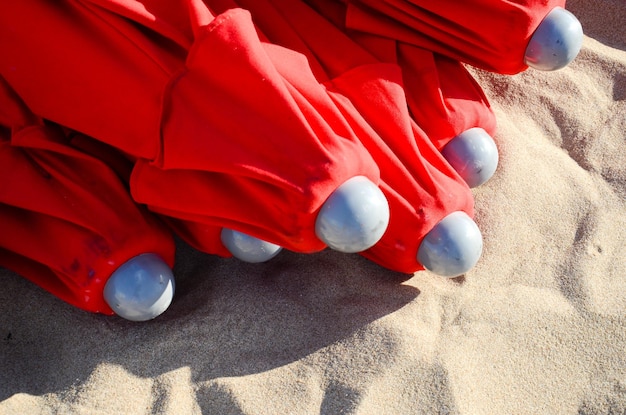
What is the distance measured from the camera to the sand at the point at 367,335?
4.58 feet

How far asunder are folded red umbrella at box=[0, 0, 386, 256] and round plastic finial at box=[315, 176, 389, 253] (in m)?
0.02

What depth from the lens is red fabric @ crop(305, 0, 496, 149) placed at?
1.53 metres

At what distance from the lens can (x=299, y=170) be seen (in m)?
1.25

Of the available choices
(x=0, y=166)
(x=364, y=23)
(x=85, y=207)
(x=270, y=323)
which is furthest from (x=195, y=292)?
(x=364, y=23)

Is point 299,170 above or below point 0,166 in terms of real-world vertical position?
above

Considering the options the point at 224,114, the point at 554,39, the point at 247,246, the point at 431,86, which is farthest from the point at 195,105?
the point at 554,39

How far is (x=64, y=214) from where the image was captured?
142cm

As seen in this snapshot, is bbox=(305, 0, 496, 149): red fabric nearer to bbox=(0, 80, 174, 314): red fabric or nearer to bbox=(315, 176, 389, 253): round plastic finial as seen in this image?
bbox=(315, 176, 389, 253): round plastic finial

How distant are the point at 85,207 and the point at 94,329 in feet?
0.81

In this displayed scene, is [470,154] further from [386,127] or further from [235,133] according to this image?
[235,133]

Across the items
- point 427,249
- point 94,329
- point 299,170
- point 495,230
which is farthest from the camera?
point 495,230

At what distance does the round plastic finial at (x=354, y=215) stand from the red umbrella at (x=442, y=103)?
0.31m

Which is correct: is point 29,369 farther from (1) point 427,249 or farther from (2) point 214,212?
(1) point 427,249

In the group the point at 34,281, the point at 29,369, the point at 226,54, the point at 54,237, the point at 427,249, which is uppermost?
the point at 226,54
